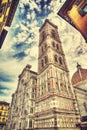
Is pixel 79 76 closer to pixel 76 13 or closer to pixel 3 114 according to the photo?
pixel 76 13

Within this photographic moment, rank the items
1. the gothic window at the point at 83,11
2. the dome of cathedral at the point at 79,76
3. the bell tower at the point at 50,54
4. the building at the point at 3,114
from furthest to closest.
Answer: the building at the point at 3,114 → the dome of cathedral at the point at 79,76 → the bell tower at the point at 50,54 → the gothic window at the point at 83,11

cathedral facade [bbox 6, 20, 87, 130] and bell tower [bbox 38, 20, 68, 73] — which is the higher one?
bell tower [bbox 38, 20, 68, 73]

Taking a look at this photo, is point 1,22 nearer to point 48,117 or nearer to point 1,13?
point 1,13

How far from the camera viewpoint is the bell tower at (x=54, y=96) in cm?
2117

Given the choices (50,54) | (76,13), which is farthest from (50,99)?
(76,13)

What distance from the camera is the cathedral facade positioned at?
21.5m

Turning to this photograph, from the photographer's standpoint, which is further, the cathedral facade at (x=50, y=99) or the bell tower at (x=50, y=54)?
the bell tower at (x=50, y=54)

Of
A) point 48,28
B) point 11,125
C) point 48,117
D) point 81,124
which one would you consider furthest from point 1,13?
point 11,125

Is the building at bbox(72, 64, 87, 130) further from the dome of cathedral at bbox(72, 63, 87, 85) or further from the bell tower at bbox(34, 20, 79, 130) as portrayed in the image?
the bell tower at bbox(34, 20, 79, 130)

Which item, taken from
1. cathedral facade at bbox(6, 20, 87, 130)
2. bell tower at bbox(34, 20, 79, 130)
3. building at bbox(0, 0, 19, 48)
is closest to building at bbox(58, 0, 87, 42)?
building at bbox(0, 0, 19, 48)

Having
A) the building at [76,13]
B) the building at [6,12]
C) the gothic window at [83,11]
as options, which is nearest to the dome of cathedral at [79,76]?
the building at [76,13]

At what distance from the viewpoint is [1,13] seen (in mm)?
14305

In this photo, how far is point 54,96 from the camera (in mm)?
22938

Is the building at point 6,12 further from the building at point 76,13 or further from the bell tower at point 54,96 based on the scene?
the bell tower at point 54,96
